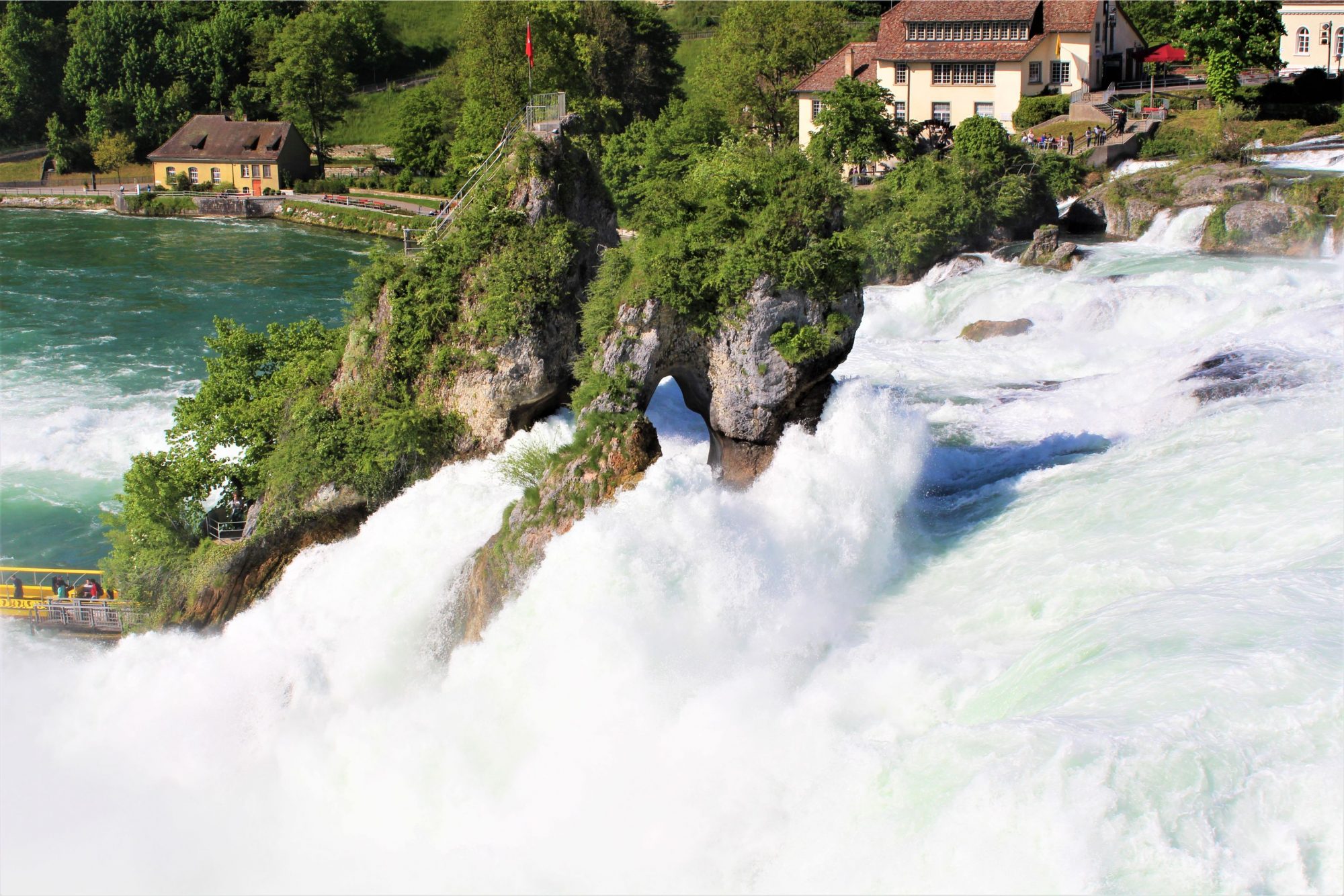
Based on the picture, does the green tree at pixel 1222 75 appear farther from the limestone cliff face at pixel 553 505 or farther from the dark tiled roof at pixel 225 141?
the dark tiled roof at pixel 225 141

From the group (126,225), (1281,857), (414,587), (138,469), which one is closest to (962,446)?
(414,587)

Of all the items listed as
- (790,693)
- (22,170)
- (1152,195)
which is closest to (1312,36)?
(1152,195)

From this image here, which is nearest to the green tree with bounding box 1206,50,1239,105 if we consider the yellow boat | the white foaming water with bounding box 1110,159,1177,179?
the white foaming water with bounding box 1110,159,1177,179

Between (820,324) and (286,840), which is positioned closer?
(286,840)

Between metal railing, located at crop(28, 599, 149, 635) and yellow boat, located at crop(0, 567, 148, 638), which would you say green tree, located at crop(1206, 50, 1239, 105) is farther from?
metal railing, located at crop(28, 599, 149, 635)

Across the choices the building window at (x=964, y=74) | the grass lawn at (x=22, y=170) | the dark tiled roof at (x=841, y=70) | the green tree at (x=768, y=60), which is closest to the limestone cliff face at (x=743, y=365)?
the building window at (x=964, y=74)

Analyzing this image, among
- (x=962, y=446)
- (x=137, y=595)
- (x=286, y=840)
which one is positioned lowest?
(x=286, y=840)

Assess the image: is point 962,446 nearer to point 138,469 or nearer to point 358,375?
point 358,375
